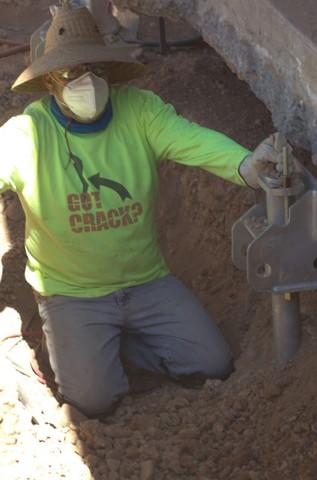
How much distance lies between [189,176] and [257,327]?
3.64 ft

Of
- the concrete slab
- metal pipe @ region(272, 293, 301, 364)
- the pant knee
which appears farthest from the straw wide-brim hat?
the pant knee

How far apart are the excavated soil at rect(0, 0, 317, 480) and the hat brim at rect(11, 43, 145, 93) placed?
91 cm

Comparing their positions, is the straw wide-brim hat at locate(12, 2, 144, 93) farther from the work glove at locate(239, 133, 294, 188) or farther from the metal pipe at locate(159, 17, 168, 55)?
the metal pipe at locate(159, 17, 168, 55)

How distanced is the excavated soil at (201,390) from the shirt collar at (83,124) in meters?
0.89

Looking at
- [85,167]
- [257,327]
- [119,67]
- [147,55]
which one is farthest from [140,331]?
[147,55]

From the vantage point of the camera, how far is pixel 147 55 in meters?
5.94

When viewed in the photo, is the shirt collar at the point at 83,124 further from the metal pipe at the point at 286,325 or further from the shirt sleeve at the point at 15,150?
the metal pipe at the point at 286,325

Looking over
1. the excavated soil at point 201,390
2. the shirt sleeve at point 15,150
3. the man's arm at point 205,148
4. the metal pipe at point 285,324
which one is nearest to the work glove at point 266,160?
A: the man's arm at point 205,148

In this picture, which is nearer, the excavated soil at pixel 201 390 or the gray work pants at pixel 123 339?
the excavated soil at pixel 201 390

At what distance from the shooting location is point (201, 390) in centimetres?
429

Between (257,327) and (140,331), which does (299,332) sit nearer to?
(257,327)

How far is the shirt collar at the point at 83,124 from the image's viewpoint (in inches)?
164

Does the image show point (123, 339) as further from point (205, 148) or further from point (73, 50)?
point (73, 50)

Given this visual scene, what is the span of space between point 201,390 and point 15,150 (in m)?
1.25
